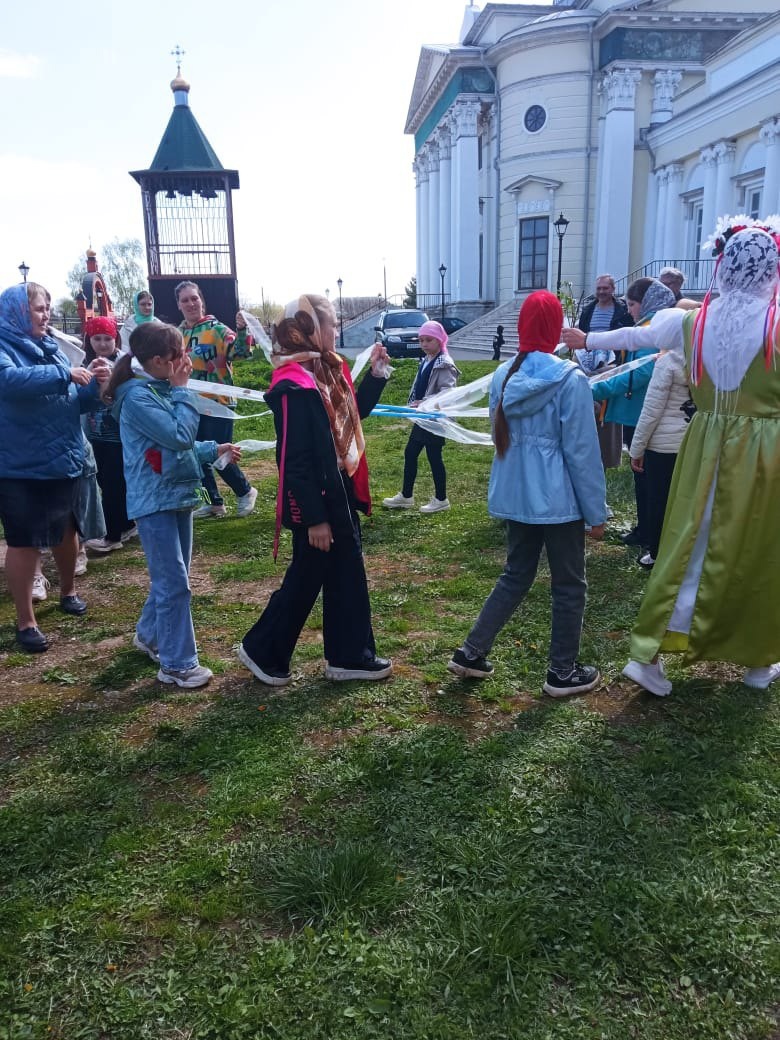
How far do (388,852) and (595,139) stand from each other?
3552 cm

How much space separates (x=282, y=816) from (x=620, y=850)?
4.08ft

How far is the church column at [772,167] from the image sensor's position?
21250 millimetres

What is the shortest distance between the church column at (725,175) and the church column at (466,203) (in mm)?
14002

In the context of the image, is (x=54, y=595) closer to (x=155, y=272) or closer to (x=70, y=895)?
(x=70, y=895)

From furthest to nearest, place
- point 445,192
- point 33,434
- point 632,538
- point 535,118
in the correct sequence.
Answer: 1. point 445,192
2. point 535,118
3. point 632,538
4. point 33,434

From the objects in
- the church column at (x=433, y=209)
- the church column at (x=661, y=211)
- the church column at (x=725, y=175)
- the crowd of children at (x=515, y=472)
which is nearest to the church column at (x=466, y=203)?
the church column at (x=433, y=209)

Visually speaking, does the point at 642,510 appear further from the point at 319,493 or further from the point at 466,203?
the point at 466,203

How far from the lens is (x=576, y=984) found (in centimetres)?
221

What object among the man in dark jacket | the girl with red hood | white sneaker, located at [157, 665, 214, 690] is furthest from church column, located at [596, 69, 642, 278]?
white sneaker, located at [157, 665, 214, 690]

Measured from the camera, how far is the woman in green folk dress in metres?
3.47

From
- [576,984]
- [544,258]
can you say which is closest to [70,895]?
[576,984]

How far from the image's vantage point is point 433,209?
144ft

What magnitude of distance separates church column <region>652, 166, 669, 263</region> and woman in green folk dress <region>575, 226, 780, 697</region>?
2848 centimetres

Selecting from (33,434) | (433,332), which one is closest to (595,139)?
(433,332)
